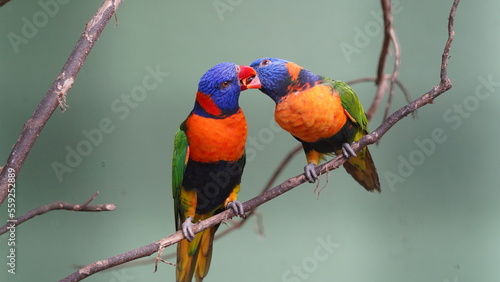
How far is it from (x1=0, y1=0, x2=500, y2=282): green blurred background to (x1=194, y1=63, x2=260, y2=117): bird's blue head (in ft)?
4.14

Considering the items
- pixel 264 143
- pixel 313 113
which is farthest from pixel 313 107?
pixel 264 143

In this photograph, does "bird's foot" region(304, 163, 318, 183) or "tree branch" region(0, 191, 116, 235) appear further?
"bird's foot" region(304, 163, 318, 183)

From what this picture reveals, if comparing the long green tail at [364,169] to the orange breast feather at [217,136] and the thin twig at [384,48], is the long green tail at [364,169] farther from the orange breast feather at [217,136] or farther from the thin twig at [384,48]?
the thin twig at [384,48]

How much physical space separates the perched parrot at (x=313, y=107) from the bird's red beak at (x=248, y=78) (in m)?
0.02

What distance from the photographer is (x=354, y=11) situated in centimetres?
352

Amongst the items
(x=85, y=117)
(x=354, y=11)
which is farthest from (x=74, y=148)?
(x=354, y=11)

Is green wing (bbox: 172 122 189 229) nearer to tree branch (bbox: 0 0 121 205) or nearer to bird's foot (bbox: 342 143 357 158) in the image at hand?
tree branch (bbox: 0 0 121 205)

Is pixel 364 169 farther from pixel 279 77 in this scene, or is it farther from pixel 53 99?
pixel 53 99

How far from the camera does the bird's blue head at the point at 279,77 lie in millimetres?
2244

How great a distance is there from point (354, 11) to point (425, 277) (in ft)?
5.91

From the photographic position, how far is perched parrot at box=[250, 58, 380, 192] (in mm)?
2184

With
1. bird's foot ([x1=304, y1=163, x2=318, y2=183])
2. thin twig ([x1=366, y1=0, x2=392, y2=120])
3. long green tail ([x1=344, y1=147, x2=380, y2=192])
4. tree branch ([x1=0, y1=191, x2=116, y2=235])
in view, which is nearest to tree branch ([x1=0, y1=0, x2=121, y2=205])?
tree branch ([x1=0, y1=191, x2=116, y2=235])

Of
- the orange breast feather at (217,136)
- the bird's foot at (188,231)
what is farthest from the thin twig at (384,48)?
the bird's foot at (188,231)

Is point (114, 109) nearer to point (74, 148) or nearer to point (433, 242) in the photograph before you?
point (74, 148)
